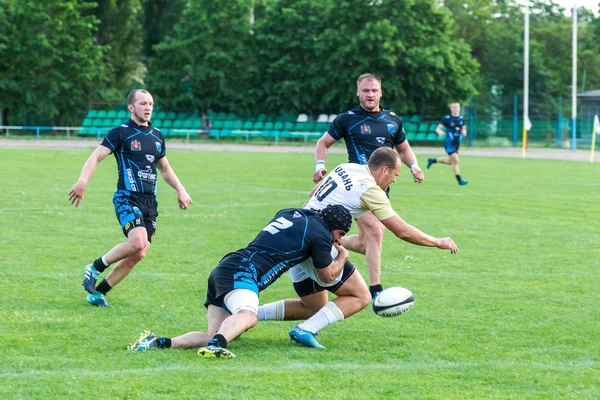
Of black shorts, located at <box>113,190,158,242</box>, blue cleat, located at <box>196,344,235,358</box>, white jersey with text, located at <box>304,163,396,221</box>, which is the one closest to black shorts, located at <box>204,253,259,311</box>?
blue cleat, located at <box>196,344,235,358</box>

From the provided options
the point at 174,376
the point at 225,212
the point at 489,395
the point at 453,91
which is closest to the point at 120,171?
the point at 174,376

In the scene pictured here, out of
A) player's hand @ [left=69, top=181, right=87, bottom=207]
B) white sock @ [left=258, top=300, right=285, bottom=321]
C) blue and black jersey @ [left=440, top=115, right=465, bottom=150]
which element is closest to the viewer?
white sock @ [left=258, top=300, right=285, bottom=321]

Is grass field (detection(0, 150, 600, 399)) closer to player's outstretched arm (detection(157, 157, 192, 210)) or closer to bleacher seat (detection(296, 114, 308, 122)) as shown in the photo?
player's outstretched arm (detection(157, 157, 192, 210))

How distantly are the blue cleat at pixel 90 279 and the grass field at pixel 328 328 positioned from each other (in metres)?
0.15

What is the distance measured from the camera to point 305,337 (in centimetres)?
690

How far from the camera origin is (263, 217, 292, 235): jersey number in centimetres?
682

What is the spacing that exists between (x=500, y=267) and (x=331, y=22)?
4384 cm

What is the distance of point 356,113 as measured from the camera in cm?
1011

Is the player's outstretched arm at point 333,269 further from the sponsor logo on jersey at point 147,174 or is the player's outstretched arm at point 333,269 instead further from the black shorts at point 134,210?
the sponsor logo on jersey at point 147,174

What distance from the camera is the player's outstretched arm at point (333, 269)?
6.82m

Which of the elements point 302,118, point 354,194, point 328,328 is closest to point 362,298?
point 328,328

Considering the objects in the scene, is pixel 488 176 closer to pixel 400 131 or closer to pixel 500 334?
pixel 400 131

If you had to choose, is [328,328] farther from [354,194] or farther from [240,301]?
[240,301]

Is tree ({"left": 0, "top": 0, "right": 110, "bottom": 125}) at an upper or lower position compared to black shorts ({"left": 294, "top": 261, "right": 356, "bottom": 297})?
upper
